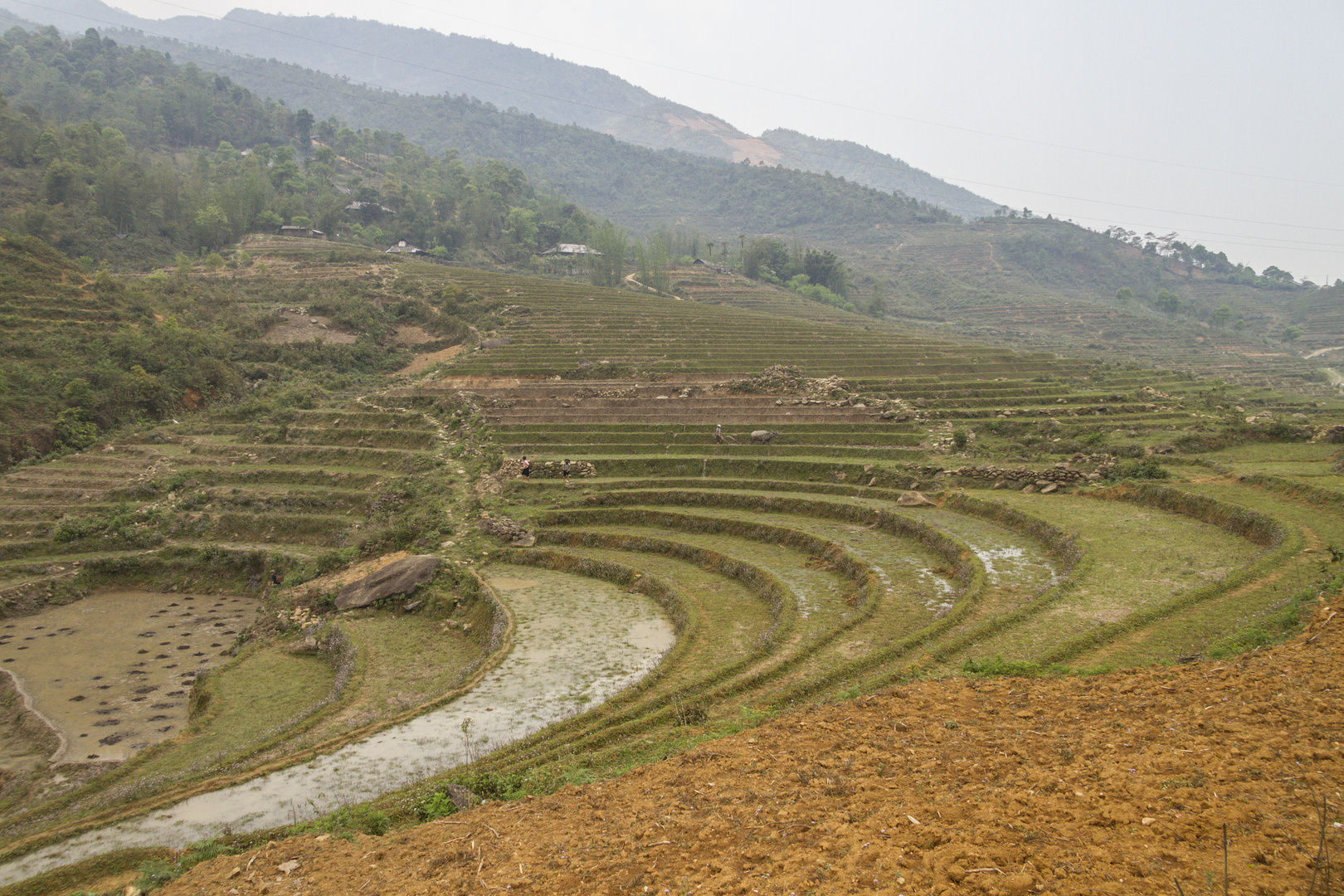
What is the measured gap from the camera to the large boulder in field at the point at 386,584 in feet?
58.1

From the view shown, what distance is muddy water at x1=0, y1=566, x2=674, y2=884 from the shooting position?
8922mm

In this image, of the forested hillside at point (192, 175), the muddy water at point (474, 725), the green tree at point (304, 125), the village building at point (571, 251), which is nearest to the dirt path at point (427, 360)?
the muddy water at point (474, 725)

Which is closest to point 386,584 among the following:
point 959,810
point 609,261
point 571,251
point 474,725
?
point 474,725

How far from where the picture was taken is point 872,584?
1431 cm

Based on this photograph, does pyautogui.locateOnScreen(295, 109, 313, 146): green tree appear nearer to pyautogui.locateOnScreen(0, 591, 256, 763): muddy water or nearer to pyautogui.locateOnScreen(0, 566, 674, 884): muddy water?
pyautogui.locateOnScreen(0, 591, 256, 763): muddy water

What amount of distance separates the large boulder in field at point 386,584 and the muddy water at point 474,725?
2494 mm

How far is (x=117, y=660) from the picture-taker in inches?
648

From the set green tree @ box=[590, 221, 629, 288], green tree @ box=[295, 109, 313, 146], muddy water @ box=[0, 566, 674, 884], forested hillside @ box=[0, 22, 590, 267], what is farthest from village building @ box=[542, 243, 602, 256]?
muddy water @ box=[0, 566, 674, 884]

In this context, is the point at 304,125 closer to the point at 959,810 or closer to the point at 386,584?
the point at 386,584

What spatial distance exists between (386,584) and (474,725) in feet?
26.2

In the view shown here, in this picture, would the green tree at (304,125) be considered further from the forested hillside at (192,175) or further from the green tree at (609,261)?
the green tree at (609,261)

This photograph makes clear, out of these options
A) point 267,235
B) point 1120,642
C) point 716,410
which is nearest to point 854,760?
point 1120,642

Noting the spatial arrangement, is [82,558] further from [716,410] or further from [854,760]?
[854,760]

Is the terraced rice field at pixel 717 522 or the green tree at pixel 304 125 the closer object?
the terraced rice field at pixel 717 522
